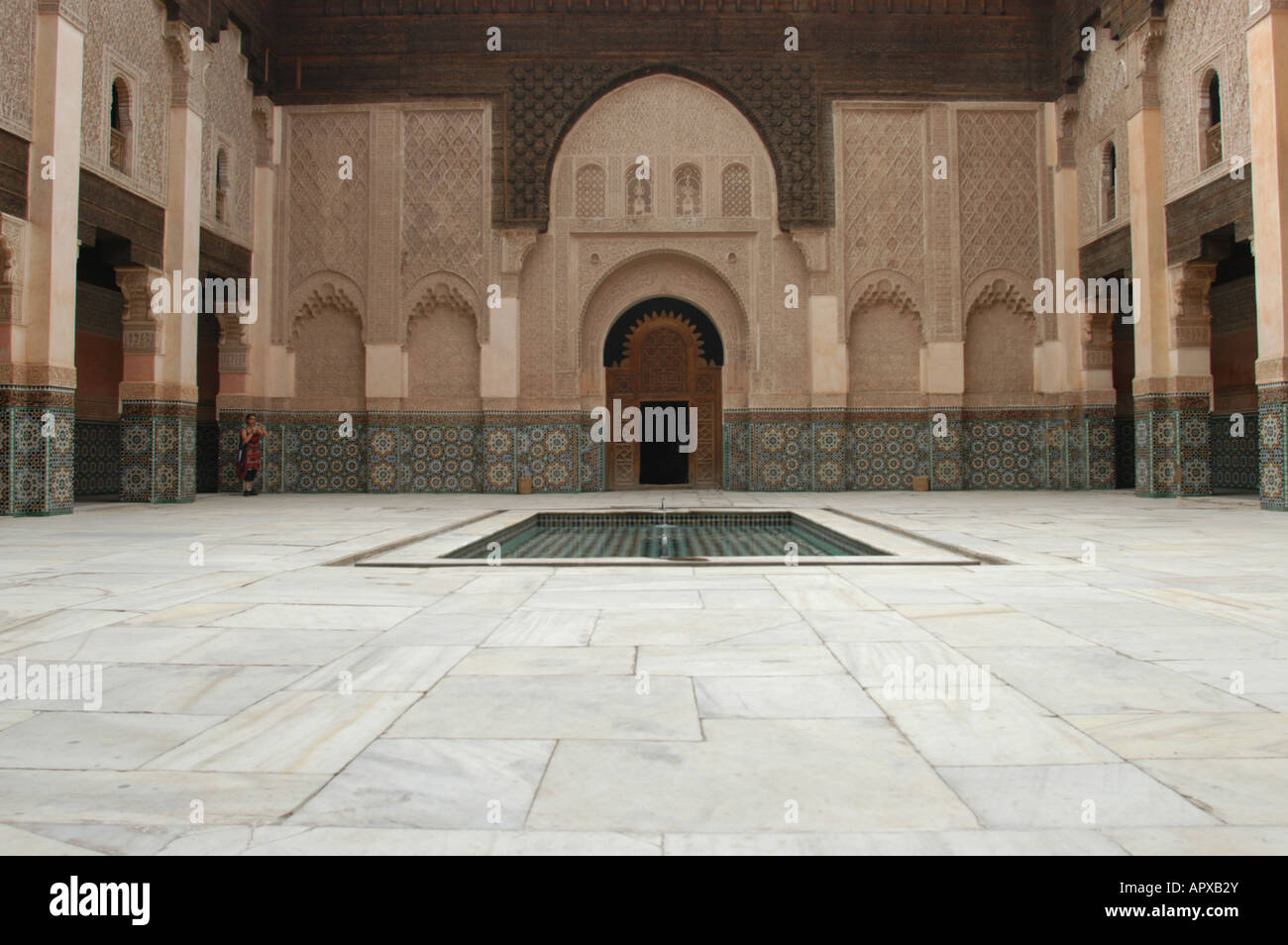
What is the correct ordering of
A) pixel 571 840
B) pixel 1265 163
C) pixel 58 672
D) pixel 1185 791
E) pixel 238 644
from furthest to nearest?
pixel 1265 163, pixel 238 644, pixel 58 672, pixel 1185 791, pixel 571 840

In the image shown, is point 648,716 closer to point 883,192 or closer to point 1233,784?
point 1233,784

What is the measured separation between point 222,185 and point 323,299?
1.47 metres

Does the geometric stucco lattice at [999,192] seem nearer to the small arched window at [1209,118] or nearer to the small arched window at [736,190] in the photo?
the small arched window at [736,190]

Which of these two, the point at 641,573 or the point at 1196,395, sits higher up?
the point at 1196,395

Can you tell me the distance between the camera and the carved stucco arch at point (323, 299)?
10.0 meters

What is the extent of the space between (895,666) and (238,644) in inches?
54.8

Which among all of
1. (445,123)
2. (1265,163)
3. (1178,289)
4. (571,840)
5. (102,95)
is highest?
(445,123)

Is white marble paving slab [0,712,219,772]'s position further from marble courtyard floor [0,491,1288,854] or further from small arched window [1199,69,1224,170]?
small arched window [1199,69,1224,170]

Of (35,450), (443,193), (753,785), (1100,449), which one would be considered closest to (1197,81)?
(1100,449)

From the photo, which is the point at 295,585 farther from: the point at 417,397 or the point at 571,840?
the point at 417,397

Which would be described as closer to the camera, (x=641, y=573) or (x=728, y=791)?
(x=728, y=791)

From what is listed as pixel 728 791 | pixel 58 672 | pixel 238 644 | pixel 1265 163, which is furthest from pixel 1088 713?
pixel 1265 163

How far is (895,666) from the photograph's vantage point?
5.97ft

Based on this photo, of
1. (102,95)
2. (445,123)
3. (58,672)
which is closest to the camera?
(58,672)
